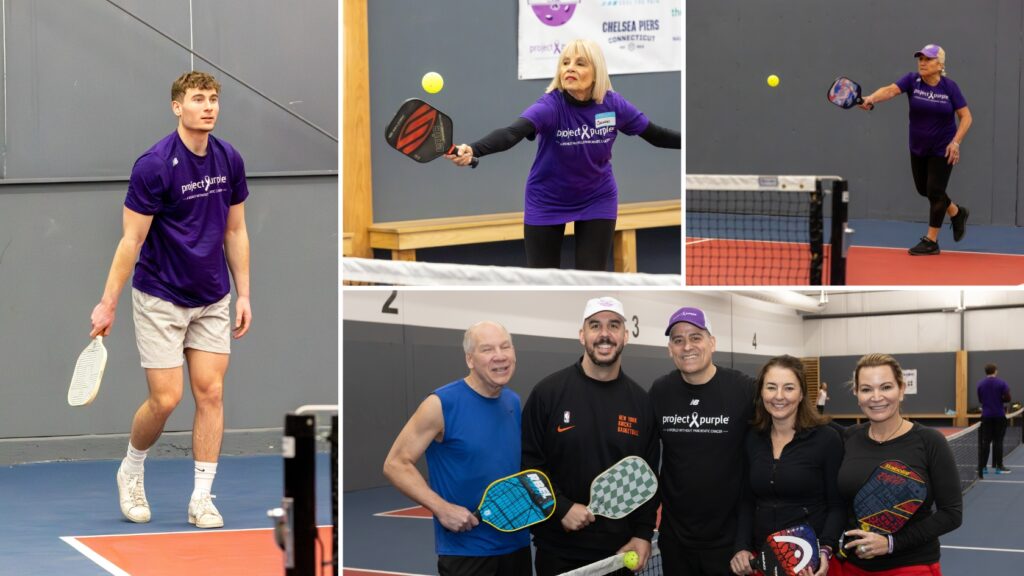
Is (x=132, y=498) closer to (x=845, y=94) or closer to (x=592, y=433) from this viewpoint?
(x=592, y=433)

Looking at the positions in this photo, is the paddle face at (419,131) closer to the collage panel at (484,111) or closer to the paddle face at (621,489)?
the paddle face at (621,489)

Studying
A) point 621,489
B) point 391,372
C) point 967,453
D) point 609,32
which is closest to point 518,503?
point 621,489

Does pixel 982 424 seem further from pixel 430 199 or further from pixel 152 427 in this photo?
pixel 152 427

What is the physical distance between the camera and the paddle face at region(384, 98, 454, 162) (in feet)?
11.5

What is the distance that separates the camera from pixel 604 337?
11.1 feet

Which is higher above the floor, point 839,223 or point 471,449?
point 839,223

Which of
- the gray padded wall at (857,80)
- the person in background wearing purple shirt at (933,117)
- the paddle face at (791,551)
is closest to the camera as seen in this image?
the paddle face at (791,551)

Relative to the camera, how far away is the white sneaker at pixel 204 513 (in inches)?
193

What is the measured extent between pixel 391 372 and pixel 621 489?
14.6 feet

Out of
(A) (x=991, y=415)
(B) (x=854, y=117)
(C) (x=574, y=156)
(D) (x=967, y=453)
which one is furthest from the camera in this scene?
(B) (x=854, y=117)

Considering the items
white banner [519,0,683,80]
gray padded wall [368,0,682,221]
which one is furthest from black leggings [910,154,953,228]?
white banner [519,0,683,80]

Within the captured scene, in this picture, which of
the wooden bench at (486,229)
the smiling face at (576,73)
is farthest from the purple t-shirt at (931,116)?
the smiling face at (576,73)

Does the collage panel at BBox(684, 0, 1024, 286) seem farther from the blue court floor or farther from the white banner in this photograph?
the blue court floor

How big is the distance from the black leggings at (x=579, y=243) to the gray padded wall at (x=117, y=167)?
277 centimetres
